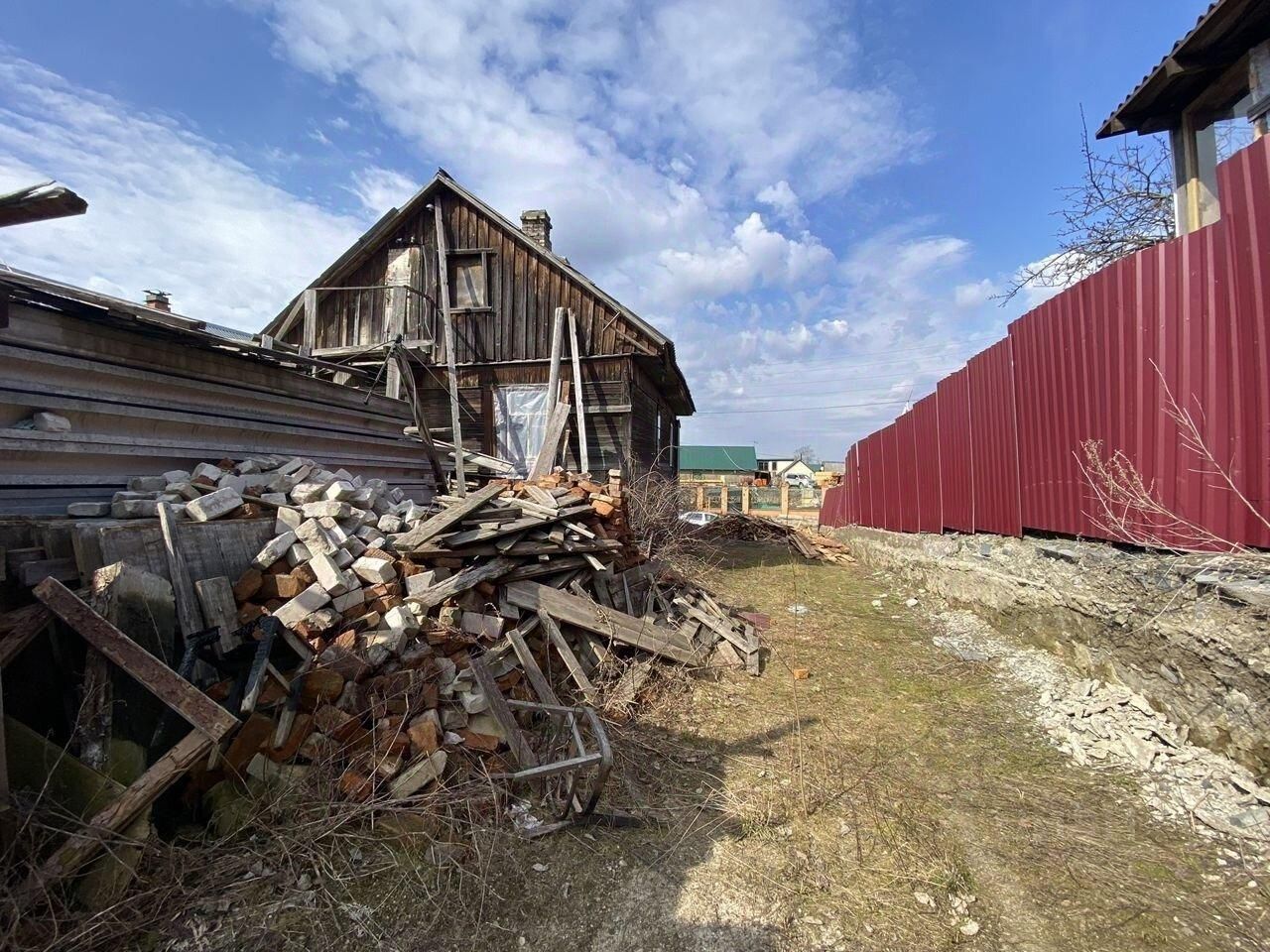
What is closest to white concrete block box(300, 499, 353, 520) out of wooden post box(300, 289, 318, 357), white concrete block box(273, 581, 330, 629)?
white concrete block box(273, 581, 330, 629)

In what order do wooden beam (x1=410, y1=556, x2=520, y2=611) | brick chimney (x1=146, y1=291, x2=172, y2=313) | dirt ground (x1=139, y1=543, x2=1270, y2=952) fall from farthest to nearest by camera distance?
brick chimney (x1=146, y1=291, x2=172, y2=313) → wooden beam (x1=410, y1=556, x2=520, y2=611) → dirt ground (x1=139, y1=543, x2=1270, y2=952)

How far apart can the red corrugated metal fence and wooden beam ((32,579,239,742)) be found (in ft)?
18.1

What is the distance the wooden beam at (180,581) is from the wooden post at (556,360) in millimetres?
7538

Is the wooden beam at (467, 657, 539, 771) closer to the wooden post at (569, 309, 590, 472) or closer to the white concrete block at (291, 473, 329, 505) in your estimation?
the white concrete block at (291, 473, 329, 505)

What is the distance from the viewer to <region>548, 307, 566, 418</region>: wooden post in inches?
432

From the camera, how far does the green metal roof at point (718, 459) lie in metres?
52.2

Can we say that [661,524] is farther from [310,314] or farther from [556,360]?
[310,314]

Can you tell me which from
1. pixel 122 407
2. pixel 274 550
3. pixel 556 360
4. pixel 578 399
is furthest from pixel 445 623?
pixel 556 360

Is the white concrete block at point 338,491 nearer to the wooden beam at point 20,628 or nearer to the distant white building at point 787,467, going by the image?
the wooden beam at point 20,628

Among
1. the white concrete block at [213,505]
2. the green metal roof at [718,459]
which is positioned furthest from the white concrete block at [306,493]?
the green metal roof at [718,459]

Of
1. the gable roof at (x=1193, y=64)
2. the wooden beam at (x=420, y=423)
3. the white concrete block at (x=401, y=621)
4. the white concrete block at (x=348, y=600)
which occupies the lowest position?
the white concrete block at (x=401, y=621)

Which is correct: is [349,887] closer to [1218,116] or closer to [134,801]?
[134,801]

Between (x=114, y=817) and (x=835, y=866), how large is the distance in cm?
322

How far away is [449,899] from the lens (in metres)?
2.74
